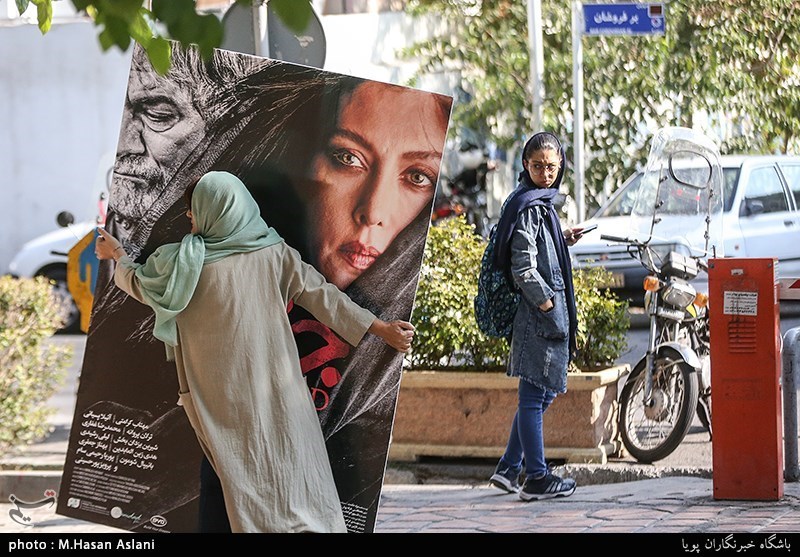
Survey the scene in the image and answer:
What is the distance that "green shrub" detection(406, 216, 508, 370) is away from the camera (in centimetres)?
765

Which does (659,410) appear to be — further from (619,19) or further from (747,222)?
(747,222)

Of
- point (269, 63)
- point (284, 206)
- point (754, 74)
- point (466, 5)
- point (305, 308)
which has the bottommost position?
point (305, 308)

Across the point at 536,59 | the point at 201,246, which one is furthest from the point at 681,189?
the point at 536,59

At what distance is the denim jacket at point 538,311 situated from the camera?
21.3 feet

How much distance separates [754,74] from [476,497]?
10.9m

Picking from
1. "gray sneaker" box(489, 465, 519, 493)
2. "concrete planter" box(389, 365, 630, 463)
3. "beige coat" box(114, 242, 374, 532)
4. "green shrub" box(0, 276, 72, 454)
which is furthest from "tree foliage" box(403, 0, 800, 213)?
"beige coat" box(114, 242, 374, 532)

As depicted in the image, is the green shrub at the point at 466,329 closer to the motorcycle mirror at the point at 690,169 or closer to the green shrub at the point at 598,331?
the green shrub at the point at 598,331

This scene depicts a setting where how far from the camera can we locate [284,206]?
506 centimetres

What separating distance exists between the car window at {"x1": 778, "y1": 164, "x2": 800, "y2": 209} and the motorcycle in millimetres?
5828

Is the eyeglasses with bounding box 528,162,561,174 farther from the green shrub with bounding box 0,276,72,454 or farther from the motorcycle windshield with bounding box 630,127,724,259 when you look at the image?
the green shrub with bounding box 0,276,72,454
